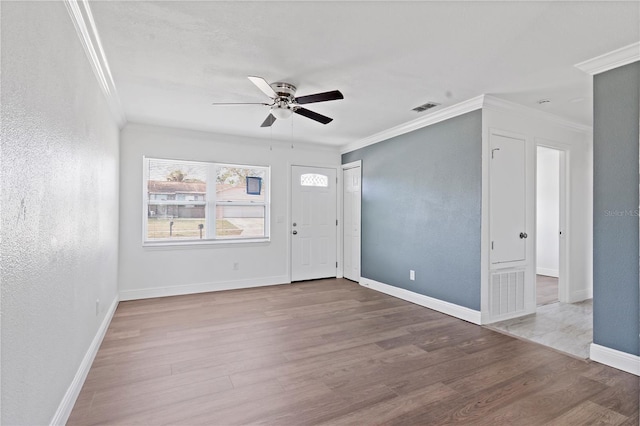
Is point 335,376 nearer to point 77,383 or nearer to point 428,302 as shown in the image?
point 77,383

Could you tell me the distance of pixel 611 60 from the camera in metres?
2.61

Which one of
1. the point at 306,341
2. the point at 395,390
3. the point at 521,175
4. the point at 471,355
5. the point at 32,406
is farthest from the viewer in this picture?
the point at 521,175

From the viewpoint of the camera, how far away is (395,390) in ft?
7.45

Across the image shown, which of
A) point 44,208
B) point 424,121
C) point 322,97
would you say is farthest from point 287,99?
point 44,208

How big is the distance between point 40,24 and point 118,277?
378 cm

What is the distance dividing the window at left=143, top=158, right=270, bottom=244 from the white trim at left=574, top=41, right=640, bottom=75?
433 cm

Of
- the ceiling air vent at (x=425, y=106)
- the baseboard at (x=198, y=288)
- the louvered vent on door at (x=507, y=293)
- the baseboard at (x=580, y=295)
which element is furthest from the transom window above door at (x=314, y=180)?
the baseboard at (x=580, y=295)

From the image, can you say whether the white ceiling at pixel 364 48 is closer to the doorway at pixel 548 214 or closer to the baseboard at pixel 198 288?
the baseboard at pixel 198 288

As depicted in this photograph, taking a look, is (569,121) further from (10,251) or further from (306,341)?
(10,251)

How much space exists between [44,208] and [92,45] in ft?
4.81

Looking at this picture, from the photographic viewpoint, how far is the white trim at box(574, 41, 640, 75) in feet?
8.13

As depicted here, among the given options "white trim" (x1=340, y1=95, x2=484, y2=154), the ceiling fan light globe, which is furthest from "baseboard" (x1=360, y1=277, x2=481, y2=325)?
the ceiling fan light globe

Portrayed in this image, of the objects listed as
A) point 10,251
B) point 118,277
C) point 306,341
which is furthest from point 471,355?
point 118,277

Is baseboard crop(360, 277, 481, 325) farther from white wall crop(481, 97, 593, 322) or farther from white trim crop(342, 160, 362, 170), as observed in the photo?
white trim crop(342, 160, 362, 170)
